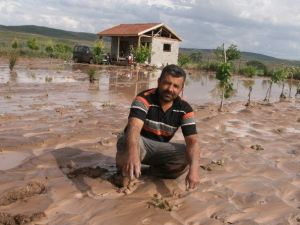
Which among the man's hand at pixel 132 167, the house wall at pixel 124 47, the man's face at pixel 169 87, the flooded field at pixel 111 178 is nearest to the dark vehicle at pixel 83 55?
the house wall at pixel 124 47

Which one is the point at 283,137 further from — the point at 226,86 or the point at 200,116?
the point at 226,86

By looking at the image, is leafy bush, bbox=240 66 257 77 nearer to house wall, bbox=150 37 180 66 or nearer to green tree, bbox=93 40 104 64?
house wall, bbox=150 37 180 66

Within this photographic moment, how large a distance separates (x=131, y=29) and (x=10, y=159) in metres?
34.0

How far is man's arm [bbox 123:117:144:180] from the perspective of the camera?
3981mm

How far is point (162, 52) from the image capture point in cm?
3953

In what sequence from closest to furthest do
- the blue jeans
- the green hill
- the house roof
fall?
the blue jeans, the house roof, the green hill

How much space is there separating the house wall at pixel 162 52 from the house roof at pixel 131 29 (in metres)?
0.87

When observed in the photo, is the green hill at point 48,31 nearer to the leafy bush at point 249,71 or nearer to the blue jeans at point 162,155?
the leafy bush at point 249,71

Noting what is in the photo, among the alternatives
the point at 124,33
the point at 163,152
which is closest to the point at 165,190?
the point at 163,152

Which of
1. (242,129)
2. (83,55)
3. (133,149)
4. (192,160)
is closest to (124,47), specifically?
(83,55)

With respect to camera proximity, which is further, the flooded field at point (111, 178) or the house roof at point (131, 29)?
the house roof at point (131, 29)

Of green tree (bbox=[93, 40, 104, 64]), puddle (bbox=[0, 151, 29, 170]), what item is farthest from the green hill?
puddle (bbox=[0, 151, 29, 170])

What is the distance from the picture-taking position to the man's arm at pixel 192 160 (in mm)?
4230

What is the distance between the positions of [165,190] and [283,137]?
16.1ft
